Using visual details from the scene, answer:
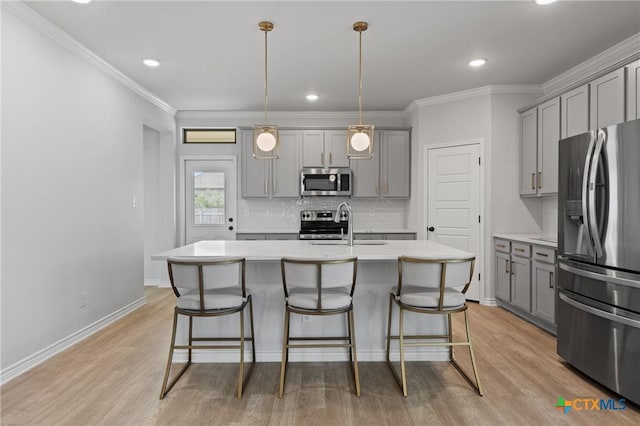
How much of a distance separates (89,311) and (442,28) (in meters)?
4.13

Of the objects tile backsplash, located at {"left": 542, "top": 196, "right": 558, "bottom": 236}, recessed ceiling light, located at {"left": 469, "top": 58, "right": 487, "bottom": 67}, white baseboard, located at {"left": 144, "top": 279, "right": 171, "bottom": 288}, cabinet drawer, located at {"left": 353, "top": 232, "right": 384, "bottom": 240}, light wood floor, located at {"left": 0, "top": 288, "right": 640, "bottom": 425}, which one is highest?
recessed ceiling light, located at {"left": 469, "top": 58, "right": 487, "bottom": 67}

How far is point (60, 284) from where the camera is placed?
121 inches

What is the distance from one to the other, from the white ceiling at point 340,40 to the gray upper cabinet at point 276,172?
0.99 metres

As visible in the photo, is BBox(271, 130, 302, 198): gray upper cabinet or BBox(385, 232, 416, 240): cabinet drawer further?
BBox(271, 130, 302, 198): gray upper cabinet

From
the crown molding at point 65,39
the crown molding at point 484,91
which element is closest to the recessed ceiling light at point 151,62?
the crown molding at point 65,39

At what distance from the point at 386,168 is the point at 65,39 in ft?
13.3

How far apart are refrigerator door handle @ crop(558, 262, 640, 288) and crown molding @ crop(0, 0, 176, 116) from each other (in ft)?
14.7

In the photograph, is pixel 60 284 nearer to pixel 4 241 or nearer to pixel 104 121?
pixel 4 241

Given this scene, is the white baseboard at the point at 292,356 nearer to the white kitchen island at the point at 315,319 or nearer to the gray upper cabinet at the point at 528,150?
the white kitchen island at the point at 315,319

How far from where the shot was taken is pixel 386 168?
17.9ft

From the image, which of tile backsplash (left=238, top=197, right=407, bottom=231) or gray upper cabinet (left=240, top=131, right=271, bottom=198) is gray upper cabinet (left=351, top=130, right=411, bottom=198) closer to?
tile backsplash (left=238, top=197, right=407, bottom=231)

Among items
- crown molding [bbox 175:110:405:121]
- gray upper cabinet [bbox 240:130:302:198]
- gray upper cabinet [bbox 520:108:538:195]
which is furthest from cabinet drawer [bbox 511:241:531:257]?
gray upper cabinet [bbox 240:130:302:198]

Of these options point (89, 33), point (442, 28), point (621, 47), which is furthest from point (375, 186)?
point (89, 33)

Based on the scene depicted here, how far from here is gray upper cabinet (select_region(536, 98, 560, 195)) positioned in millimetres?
3793
